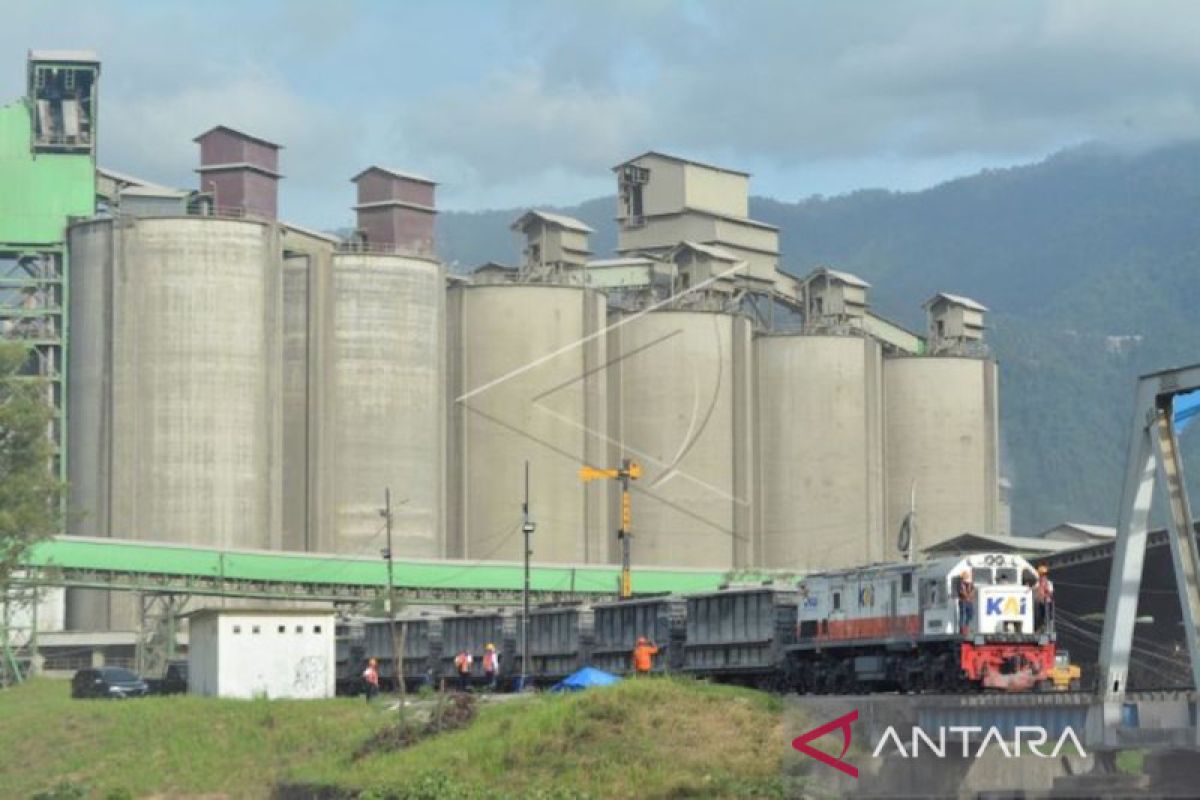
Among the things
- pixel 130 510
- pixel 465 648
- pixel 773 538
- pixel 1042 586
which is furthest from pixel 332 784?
pixel 773 538

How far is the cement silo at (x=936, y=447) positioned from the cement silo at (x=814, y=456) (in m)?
5.86

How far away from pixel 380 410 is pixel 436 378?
14.7 ft

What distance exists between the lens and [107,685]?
74312 millimetres

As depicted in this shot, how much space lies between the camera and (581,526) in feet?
401

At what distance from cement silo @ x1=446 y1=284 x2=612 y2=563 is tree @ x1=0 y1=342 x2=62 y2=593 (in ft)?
101

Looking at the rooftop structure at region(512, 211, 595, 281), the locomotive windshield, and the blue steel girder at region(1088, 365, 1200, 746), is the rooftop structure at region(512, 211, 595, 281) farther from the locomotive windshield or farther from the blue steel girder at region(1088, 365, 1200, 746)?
the blue steel girder at region(1088, 365, 1200, 746)

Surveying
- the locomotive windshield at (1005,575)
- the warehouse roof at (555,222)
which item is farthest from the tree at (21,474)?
the locomotive windshield at (1005,575)

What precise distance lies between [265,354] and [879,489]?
4324cm

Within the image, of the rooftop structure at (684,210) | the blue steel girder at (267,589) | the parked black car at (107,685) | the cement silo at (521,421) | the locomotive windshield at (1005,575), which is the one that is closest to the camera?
the locomotive windshield at (1005,575)

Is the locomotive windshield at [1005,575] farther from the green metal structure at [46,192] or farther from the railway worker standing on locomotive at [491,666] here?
the green metal structure at [46,192]

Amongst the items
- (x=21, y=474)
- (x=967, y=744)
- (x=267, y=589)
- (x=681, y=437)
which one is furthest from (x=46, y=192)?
(x=967, y=744)

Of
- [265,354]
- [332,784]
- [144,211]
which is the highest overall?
[144,211]

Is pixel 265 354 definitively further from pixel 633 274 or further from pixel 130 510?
pixel 633 274

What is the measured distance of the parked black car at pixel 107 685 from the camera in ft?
243
